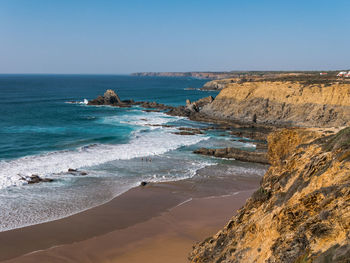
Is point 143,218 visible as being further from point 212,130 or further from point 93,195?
point 212,130

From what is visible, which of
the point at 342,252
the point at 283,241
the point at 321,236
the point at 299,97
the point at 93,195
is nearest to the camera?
the point at 342,252

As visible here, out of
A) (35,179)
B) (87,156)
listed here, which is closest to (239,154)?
(87,156)

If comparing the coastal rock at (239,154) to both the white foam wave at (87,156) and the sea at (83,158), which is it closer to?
the sea at (83,158)

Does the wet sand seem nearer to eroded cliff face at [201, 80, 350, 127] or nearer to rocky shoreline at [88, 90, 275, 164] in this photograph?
rocky shoreline at [88, 90, 275, 164]

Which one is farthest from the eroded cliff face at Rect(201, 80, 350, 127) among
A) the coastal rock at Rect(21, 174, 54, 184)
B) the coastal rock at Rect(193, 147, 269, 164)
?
the coastal rock at Rect(21, 174, 54, 184)

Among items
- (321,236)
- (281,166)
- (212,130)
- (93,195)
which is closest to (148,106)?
(212,130)

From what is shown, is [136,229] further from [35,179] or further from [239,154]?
[239,154]

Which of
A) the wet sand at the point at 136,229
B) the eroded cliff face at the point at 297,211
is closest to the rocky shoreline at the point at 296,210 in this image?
the eroded cliff face at the point at 297,211
